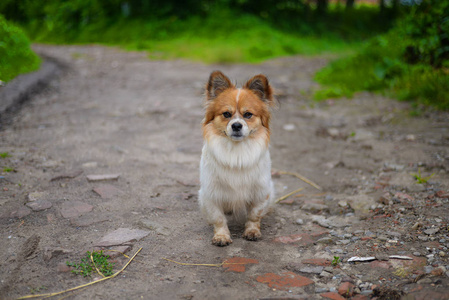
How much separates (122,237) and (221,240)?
35.1 inches

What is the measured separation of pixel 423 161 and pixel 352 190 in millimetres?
1132

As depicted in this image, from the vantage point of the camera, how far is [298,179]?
5.12 metres

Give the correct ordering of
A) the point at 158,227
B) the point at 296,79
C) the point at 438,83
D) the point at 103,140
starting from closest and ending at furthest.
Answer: the point at 158,227
the point at 103,140
the point at 438,83
the point at 296,79

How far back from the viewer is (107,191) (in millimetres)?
4355

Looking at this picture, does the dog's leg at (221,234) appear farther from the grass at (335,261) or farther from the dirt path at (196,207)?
the grass at (335,261)

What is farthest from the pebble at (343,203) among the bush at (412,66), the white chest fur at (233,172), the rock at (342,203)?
the bush at (412,66)

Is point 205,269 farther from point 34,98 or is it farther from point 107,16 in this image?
point 107,16

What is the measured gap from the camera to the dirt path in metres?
2.88

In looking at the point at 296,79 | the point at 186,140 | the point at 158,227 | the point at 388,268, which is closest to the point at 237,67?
the point at 296,79

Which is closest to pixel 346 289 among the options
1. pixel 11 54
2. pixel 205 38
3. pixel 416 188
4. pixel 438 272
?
pixel 438 272

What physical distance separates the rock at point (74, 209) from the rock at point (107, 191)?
28 centimetres

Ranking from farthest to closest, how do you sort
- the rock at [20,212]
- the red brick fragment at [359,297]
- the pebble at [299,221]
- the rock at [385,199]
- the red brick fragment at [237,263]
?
1. the rock at [385,199]
2. the pebble at [299,221]
3. the rock at [20,212]
4. the red brick fragment at [237,263]
5. the red brick fragment at [359,297]

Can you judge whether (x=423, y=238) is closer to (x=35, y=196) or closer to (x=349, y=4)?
(x=35, y=196)

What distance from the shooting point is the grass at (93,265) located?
2.94 metres
